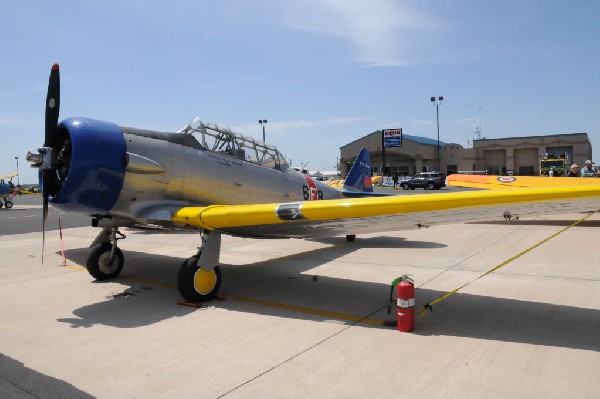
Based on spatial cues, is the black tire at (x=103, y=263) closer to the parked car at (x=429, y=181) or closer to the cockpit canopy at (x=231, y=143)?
the cockpit canopy at (x=231, y=143)

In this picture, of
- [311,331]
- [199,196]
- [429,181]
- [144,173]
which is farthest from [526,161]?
[311,331]

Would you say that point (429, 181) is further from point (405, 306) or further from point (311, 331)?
point (311, 331)

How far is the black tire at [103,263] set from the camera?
A: 7328mm

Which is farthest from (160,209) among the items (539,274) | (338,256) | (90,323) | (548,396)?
(539,274)

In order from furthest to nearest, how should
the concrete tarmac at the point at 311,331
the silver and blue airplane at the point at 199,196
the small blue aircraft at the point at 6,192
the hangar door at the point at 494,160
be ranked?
1. the hangar door at the point at 494,160
2. the small blue aircraft at the point at 6,192
3. the silver and blue airplane at the point at 199,196
4. the concrete tarmac at the point at 311,331

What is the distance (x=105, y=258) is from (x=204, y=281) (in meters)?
2.69

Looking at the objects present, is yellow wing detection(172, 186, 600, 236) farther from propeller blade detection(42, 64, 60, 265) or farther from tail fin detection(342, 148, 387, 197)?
tail fin detection(342, 148, 387, 197)

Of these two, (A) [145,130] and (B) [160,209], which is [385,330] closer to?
(B) [160,209]

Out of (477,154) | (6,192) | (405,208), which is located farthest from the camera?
(477,154)

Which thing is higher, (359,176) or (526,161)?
(526,161)

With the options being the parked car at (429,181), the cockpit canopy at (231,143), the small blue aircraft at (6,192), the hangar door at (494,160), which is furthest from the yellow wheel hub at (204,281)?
the hangar door at (494,160)

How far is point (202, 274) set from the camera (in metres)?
5.82

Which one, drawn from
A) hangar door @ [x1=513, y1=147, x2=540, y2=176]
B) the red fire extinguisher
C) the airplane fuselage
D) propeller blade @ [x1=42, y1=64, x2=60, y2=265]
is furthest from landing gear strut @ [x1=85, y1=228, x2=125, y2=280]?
hangar door @ [x1=513, y1=147, x2=540, y2=176]

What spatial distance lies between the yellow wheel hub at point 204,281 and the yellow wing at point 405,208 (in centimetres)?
66
